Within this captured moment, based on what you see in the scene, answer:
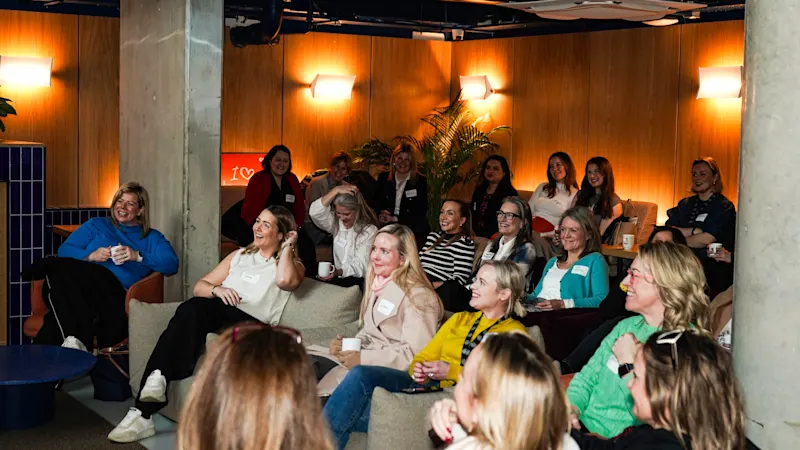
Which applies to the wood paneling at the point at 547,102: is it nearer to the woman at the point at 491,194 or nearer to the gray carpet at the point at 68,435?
the woman at the point at 491,194

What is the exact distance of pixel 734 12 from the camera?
33.4 ft

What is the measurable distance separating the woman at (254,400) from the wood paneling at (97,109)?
30.7 feet

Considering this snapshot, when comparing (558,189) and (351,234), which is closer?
(351,234)

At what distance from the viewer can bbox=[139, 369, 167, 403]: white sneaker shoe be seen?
18.3 feet

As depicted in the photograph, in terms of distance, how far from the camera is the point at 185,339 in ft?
19.0

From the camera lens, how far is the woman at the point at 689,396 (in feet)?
8.74

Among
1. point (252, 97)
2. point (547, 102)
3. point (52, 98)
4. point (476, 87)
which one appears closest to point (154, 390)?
point (52, 98)

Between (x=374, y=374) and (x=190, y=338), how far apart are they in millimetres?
1638

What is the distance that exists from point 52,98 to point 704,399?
9.26 m

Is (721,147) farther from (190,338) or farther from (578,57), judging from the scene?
(190,338)

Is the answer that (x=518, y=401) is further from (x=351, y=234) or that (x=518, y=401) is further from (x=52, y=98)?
(x=52, y=98)

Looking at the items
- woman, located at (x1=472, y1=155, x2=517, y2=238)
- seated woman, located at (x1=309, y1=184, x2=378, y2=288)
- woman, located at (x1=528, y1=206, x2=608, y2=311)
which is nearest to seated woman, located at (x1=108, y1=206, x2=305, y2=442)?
seated woman, located at (x1=309, y1=184, x2=378, y2=288)

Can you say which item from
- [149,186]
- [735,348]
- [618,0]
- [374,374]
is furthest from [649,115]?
[735,348]

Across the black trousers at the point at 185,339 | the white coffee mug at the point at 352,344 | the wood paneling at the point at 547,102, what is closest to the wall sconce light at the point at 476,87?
the wood paneling at the point at 547,102
